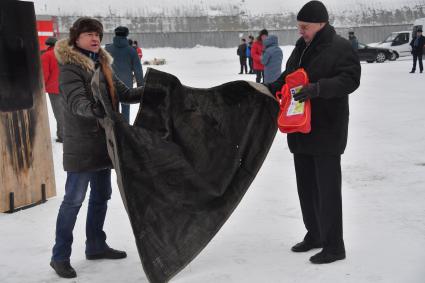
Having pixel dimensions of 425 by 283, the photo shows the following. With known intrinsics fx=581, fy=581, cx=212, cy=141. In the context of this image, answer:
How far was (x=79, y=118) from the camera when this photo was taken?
4.16m

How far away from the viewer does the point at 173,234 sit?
12.8ft

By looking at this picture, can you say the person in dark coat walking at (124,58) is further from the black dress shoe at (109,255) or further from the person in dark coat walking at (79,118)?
the person in dark coat walking at (79,118)

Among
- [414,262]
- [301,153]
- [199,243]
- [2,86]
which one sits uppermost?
[2,86]

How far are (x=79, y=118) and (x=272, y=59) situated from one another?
24.3 ft

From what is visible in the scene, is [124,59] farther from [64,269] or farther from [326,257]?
[326,257]

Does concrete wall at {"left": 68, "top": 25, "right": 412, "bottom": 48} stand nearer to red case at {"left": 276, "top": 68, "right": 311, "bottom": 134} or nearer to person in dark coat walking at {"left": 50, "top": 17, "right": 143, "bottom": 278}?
person in dark coat walking at {"left": 50, "top": 17, "right": 143, "bottom": 278}

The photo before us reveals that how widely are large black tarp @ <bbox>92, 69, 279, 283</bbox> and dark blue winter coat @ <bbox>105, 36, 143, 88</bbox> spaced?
5.43m

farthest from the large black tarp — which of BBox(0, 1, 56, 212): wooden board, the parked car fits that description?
the parked car

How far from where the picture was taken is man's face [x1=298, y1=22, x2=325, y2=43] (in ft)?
13.7

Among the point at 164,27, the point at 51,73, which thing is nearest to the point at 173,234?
the point at 51,73

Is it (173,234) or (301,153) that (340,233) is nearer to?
(301,153)

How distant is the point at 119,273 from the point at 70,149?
988 mm

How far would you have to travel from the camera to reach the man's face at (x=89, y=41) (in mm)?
4129

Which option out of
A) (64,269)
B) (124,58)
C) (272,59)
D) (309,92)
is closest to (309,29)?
(309,92)
